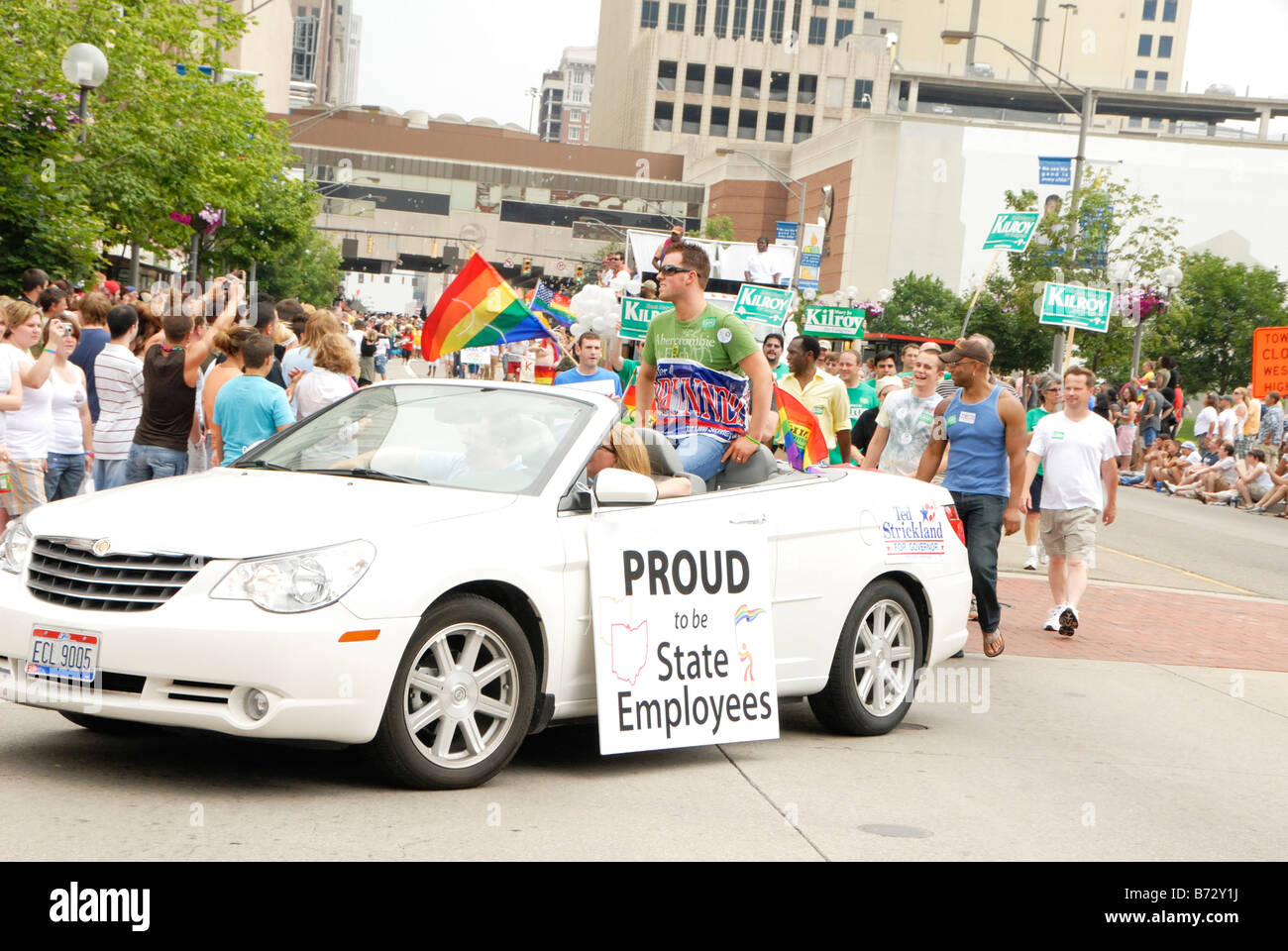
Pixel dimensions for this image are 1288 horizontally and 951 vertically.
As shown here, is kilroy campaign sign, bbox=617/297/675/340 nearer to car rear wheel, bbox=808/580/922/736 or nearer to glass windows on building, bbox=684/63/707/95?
car rear wheel, bbox=808/580/922/736

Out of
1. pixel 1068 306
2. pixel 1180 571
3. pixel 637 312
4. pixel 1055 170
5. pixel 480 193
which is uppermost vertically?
pixel 480 193

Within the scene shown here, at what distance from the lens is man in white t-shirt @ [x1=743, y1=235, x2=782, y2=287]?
3288 centimetres

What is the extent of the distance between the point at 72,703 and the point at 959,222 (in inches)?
3425

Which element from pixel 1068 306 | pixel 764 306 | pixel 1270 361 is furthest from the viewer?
pixel 1270 361

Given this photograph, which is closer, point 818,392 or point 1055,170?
point 818,392

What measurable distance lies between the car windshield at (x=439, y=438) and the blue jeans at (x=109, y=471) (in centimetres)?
422

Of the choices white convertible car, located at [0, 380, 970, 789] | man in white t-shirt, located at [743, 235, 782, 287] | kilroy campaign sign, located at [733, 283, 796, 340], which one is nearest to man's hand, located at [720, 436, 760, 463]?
white convertible car, located at [0, 380, 970, 789]

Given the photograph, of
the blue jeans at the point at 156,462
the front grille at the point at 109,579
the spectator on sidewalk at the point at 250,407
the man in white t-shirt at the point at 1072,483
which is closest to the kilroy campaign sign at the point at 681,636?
the front grille at the point at 109,579

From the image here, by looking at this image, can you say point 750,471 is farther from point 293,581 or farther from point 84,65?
point 84,65

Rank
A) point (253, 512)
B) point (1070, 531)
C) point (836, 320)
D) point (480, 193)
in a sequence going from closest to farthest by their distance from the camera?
point (253, 512) → point (1070, 531) → point (836, 320) → point (480, 193)

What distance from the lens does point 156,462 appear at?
10359 millimetres

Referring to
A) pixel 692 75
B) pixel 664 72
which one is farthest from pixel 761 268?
pixel 692 75

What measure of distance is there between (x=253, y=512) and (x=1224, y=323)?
64695 millimetres
